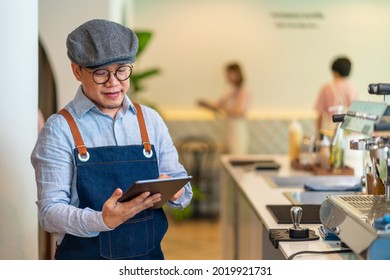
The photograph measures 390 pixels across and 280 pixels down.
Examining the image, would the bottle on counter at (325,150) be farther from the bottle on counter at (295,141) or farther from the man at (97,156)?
the man at (97,156)

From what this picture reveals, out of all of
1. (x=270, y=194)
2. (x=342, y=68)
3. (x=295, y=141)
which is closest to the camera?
(x=270, y=194)

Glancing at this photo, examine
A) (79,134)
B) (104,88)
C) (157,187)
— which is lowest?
(157,187)

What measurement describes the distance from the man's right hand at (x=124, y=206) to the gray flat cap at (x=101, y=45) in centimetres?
40

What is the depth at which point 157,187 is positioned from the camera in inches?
84.2

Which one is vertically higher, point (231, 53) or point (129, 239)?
point (231, 53)

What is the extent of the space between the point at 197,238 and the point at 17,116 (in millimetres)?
4590

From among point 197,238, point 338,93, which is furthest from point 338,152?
point 197,238

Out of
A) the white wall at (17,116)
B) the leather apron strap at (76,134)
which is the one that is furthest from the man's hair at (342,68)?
the leather apron strap at (76,134)

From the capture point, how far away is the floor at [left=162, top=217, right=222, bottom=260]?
6.43 m

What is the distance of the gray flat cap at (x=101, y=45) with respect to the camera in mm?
2287

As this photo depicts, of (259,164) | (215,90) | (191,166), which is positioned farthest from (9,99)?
(215,90)

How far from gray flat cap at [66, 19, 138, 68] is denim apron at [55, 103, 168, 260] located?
0.60ft

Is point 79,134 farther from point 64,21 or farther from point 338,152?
point 338,152

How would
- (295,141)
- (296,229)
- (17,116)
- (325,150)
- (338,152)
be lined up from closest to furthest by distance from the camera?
1. (296,229)
2. (17,116)
3. (338,152)
4. (325,150)
5. (295,141)
